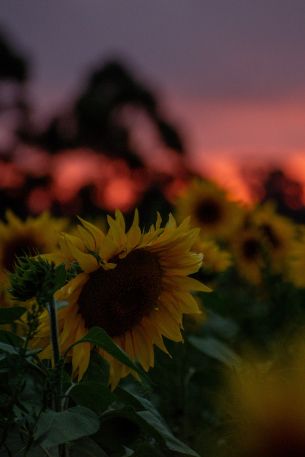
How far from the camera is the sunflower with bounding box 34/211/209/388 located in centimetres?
169

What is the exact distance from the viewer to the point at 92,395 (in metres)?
1.47

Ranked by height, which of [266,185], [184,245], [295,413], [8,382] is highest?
[295,413]

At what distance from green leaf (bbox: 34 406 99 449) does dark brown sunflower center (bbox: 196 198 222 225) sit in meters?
3.60

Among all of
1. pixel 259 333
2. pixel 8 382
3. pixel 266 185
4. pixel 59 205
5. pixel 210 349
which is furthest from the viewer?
pixel 59 205

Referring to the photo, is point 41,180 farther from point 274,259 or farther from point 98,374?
point 98,374

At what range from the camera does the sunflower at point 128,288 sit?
1688 millimetres

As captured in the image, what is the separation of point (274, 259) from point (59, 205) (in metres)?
18.7

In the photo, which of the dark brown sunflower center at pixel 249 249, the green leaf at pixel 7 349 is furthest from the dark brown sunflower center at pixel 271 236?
the green leaf at pixel 7 349

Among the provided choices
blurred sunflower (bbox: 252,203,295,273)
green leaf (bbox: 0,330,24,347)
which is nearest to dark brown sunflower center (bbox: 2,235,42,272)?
blurred sunflower (bbox: 252,203,295,273)

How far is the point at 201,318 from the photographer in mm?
3225

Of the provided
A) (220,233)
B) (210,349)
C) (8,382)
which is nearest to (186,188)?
(220,233)

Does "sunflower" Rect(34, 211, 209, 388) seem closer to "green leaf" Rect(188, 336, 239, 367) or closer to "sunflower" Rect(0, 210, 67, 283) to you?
"green leaf" Rect(188, 336, 239, 367)

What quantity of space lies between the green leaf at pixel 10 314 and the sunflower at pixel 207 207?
334cm

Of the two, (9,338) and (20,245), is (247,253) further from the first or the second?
(9,338)
